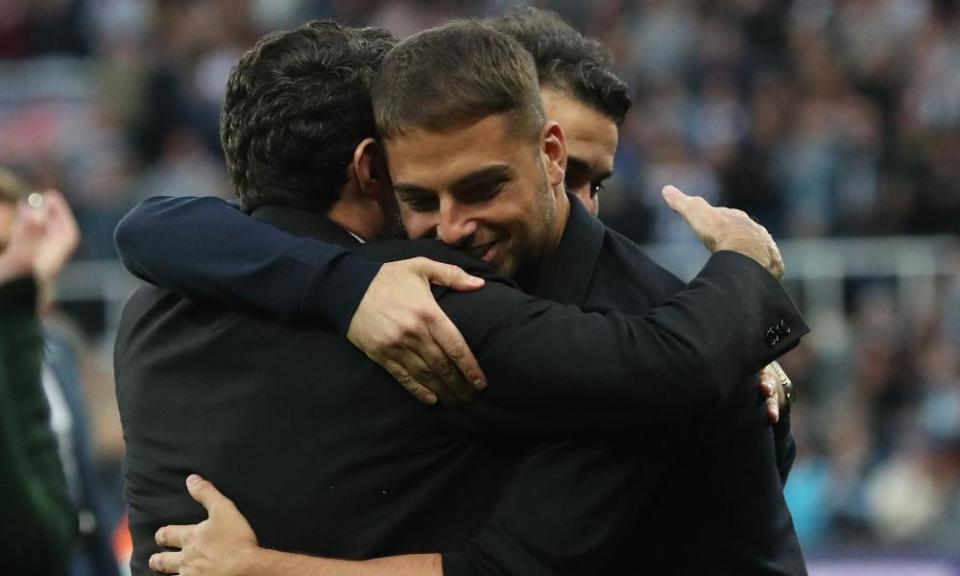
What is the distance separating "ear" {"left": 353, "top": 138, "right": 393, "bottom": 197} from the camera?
2707mm

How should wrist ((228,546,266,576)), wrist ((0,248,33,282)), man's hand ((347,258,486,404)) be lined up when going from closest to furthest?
man's hand ((347,258,486,404)) → wrist ((228,546,266,576)) → wrist ((0,248,33,282))

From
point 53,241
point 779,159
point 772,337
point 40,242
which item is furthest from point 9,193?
point 779,159

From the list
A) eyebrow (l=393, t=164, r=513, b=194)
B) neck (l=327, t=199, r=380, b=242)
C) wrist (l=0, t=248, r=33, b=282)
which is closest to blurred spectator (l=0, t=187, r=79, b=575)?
wrist (l=0, t=248, r=33, b=282)

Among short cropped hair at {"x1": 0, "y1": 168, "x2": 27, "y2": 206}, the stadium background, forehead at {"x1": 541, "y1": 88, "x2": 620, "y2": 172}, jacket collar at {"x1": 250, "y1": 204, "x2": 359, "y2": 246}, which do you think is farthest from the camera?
the stadium background

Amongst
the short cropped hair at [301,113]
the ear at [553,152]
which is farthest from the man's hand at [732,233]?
the short cropped hair at [301,113]

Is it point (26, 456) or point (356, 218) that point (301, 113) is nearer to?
point (356, 218)

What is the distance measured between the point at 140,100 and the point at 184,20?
0.84m

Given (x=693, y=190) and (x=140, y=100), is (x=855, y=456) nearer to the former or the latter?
(x=693, y=190)

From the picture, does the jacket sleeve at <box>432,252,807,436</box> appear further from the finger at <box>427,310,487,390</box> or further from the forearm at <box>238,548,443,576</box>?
the forearm at <box>238,548,443,576</box>

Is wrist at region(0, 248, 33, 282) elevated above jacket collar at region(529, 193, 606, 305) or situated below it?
below

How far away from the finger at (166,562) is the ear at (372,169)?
632 millimetres

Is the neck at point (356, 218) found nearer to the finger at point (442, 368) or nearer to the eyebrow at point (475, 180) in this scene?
the eyebrow at point (475, 180)

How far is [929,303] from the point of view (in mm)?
8102

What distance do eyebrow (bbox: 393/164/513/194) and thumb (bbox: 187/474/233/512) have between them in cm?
54
